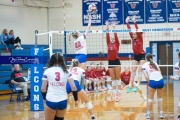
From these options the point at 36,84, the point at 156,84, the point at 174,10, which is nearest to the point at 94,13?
the point at 174,10

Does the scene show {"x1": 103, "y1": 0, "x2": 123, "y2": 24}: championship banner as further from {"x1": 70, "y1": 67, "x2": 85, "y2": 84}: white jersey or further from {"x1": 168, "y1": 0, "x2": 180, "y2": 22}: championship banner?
{"x1": 70, "y1": 67, "x2": 85, "y2": 84}: white jersey

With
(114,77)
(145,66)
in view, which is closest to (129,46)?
(114,77)

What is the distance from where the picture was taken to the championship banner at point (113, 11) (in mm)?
22255

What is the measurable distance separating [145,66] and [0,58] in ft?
11.8

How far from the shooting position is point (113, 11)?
22.4 metres

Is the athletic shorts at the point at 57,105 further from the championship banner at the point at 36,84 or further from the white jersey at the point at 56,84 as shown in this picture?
the championship banner at the point at 36,84

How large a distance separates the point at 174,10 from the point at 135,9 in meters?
2.33

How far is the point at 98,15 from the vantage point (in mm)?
22719

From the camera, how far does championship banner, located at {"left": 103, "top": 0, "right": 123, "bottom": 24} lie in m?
22.3

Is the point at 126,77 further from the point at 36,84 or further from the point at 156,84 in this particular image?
the point at 156,84

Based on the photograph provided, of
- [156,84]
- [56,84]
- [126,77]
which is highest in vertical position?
[56,84]

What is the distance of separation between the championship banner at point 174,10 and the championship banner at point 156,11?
0.30m

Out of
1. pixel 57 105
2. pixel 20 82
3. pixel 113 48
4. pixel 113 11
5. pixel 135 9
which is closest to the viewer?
pixel 57 105

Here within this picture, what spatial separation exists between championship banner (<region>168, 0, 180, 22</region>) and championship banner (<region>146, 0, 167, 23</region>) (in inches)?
12.0
